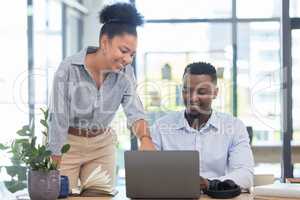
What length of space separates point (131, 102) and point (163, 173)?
815mm

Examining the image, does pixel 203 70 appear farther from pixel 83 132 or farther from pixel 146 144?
pixel 83 132

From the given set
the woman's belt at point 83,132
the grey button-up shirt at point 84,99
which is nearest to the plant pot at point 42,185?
the grey button-up shirt at point 84,99

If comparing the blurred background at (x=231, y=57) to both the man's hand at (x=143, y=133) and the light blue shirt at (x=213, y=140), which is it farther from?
the man's hand at (x=143, y=133)

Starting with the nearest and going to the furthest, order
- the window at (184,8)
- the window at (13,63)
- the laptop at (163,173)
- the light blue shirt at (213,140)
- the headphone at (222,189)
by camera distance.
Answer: the laptop at (163,173) → the headphone at (222,189) → the light blue shirt at (213,140) → the window at (13,63) → the window at (184,8)

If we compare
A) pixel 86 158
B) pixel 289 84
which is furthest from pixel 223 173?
pixel 289 84

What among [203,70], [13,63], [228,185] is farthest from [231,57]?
[228,185]

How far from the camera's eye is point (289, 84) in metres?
5.09

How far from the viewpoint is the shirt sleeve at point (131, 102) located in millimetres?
2488

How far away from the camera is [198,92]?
8.13 ft

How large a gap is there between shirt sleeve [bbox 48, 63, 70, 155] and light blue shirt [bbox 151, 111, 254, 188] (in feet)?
1.62

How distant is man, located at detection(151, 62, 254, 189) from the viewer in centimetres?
245

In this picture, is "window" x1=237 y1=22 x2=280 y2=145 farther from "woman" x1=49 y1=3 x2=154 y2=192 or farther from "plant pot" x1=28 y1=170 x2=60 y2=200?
"plant pot" x1=28 y1=170 x2=60 y2=200

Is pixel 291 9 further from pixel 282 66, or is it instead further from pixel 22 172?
pixel 22 172

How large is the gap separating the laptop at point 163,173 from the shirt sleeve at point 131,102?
71 cm
